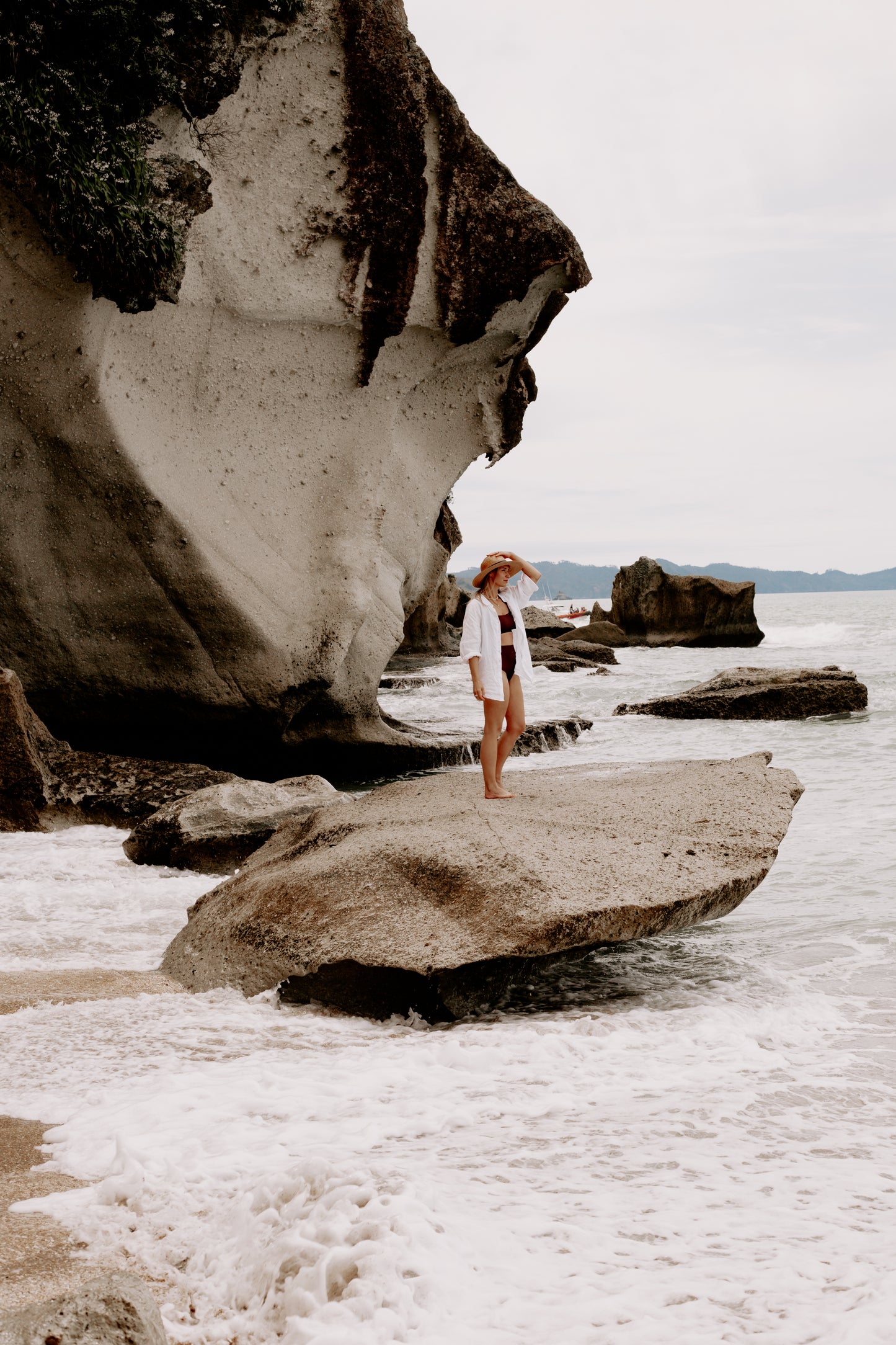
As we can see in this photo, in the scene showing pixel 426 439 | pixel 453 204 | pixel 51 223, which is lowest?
pixel 426 439

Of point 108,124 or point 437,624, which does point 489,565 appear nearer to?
point 108,124

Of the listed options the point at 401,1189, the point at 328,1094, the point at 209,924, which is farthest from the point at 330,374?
the point at 401,1189

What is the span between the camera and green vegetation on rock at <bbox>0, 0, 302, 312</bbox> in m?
7.86

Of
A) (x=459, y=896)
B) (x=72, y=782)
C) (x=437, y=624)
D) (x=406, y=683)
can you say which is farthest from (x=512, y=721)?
(x=437, y=624)

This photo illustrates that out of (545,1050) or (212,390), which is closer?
(545,1050)

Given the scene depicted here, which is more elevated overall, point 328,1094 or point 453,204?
point 453,204

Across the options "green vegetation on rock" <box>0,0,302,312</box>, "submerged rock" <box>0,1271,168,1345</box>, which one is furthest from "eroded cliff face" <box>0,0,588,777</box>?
"submerged rock" <box>0,1271,168,1345</box>

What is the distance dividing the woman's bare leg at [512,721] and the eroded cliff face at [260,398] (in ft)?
10.4

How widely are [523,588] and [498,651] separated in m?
0.55

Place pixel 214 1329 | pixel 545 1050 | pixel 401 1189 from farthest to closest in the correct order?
pixel 545 1050 < pixel 401 1189 < pixel 214 1329

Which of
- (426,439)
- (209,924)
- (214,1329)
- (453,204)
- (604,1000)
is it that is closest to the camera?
(214,1329)

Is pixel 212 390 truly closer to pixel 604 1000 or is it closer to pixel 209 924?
pixel 209 924

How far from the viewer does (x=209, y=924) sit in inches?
178

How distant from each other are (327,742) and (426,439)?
3.40 meters
